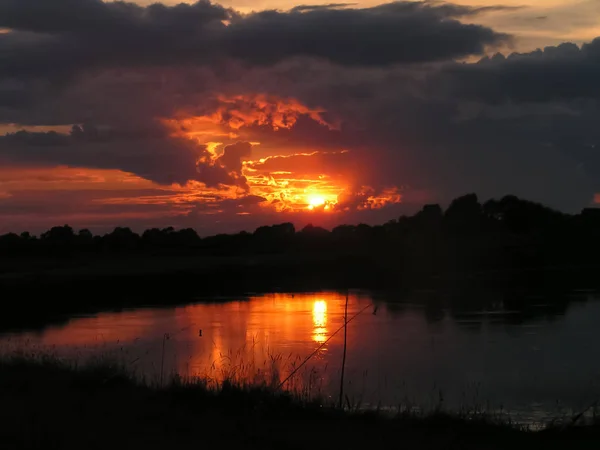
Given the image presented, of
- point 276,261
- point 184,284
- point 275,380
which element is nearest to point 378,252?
point 276,261

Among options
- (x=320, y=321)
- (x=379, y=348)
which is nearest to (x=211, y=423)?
(x=379, y=348)

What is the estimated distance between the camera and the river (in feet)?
54.9

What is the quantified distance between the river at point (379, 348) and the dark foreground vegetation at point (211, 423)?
185cm

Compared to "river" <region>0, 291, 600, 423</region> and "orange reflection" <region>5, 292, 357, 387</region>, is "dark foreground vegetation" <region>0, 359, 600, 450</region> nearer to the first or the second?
"river" <region>0, 291, 600, 423</region>

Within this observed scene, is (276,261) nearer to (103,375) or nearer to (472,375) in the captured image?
(472,375)

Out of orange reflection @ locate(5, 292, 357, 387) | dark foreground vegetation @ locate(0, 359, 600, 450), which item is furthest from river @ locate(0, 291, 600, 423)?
dark foreground vegetation @ locate(0, 359, 600, 450)

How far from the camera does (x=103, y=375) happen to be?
14.0m

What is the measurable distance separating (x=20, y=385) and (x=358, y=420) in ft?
18.8

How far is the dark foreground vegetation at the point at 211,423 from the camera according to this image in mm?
9344

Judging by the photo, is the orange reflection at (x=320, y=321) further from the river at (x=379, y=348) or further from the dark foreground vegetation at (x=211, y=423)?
the dark foreground vegetation at (x=211, y=423)

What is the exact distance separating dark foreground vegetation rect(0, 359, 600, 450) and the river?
1852 mm

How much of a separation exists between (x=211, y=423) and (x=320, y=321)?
21.2 m

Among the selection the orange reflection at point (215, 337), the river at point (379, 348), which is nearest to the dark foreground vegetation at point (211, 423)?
the river at point (379, 348)

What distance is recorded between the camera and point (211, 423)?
34.8ft
